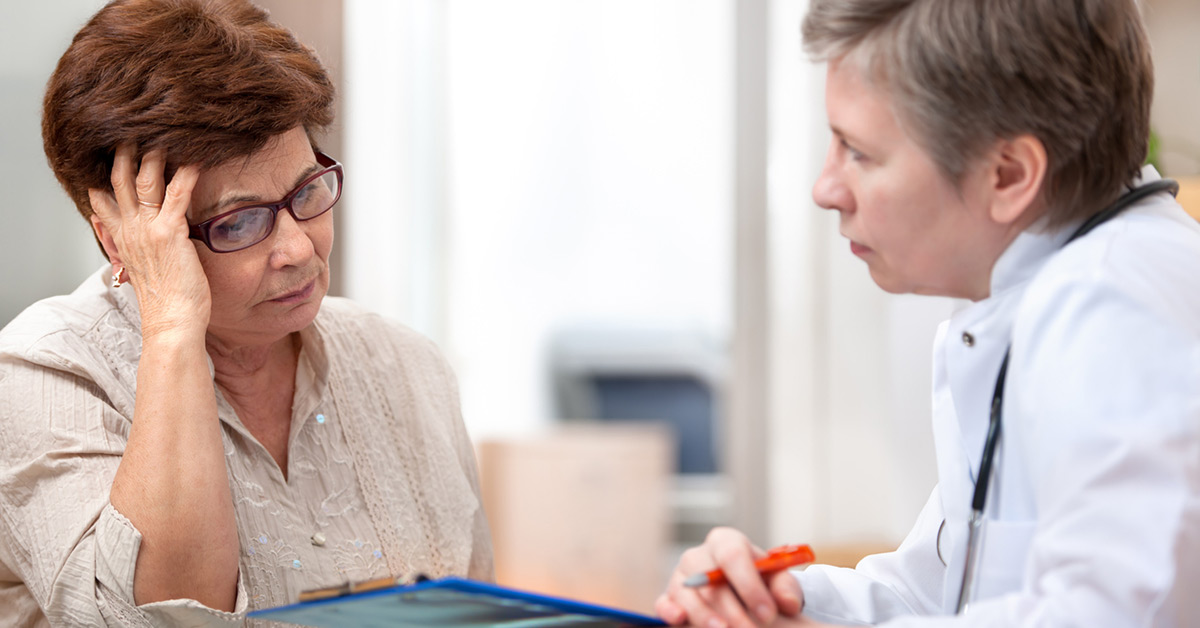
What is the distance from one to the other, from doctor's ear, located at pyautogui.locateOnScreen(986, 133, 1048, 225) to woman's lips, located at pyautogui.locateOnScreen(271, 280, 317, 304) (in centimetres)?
90

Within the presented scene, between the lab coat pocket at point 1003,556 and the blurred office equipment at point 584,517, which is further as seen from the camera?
the blurred office equipment at point 584,517

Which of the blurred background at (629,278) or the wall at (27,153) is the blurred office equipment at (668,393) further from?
the wall at (27,153)

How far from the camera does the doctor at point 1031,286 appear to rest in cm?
78

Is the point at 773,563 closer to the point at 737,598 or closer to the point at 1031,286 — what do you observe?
the point at 737,598

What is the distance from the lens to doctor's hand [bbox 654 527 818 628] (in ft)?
3.15

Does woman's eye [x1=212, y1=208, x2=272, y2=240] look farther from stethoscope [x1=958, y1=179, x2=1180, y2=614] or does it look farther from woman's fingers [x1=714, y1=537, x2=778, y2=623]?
stethoscope [x1=958, y1=179, x2=1180, y2=614]

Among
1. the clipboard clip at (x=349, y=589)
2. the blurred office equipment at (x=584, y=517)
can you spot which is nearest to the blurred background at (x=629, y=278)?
the blurred office equipment at (x=584, y=517)

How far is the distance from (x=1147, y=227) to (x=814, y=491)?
2.78 metres

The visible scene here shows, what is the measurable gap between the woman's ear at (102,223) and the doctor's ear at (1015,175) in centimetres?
108

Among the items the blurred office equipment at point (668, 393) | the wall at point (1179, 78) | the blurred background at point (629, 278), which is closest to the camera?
the wall at point (1179, 78)

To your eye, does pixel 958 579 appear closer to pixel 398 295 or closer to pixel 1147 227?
pixel 1147 227

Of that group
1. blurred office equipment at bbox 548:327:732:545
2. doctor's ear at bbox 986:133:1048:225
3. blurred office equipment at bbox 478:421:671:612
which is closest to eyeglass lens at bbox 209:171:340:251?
doctor's ear at bbox 986:133:1048:225

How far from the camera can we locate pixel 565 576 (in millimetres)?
3551

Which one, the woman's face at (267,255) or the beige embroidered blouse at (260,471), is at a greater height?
the woman's face at (267,255)
